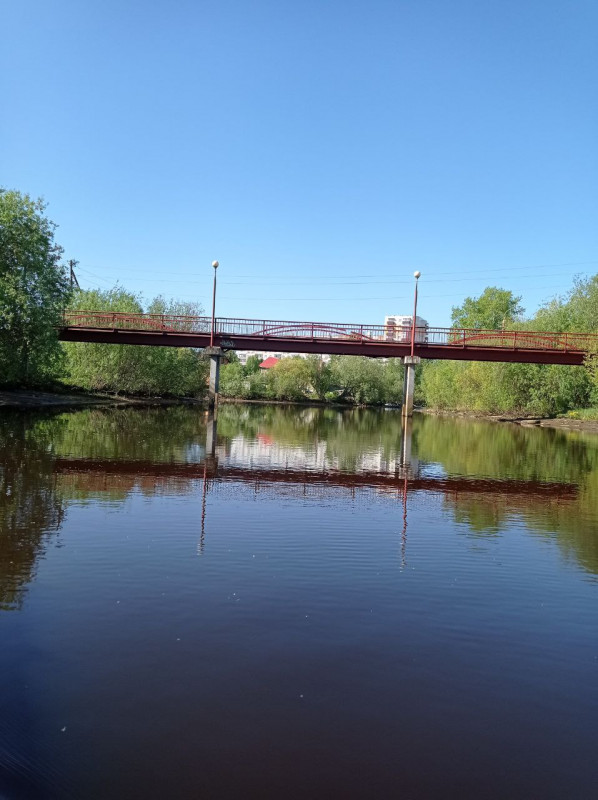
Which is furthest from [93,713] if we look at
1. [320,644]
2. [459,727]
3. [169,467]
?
[169,467]

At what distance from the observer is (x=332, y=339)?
5225 cm

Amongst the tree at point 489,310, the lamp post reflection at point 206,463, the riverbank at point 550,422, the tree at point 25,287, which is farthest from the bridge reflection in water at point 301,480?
the tree at point 489,310

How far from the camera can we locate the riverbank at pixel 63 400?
1804 inches

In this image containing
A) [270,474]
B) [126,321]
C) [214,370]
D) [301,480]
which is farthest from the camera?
[214,370]

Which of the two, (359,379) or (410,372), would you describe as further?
(359,379)

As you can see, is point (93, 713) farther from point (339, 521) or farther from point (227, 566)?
point (339, 521)

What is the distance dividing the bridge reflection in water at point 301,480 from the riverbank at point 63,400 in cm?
2714

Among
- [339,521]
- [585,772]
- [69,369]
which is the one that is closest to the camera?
[585,772]

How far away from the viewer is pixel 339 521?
12.9m

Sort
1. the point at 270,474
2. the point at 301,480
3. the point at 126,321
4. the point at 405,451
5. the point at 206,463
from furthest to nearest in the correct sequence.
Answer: the point at 126,321, the point at 405,451, the point at 206,463, the point at 270,474, the point at 301,480

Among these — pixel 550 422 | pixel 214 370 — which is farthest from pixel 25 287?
pixel 550 422

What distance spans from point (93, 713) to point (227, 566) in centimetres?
418

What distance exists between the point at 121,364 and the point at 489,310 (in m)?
52.0

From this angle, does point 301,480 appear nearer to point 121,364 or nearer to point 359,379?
point 121,364
